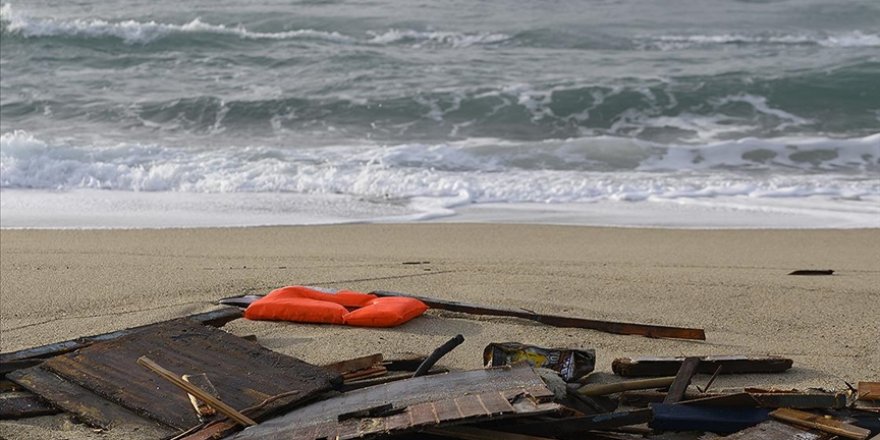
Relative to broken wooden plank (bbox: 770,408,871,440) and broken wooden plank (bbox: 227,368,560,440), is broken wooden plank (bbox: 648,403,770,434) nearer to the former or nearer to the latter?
broken wooden plank (bbox: 770,408,871,440)

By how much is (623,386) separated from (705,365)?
21.0 inches

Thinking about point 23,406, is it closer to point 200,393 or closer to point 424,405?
point 200,393

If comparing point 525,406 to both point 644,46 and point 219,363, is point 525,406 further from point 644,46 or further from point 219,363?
point 644,46

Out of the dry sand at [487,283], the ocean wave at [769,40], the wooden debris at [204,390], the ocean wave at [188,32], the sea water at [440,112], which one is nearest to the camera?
the wooden debris at [204,390]

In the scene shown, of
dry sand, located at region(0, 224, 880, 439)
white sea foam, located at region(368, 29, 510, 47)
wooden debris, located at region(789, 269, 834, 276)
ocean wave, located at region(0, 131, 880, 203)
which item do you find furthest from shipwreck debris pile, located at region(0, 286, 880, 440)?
white sea foam, located at region(368, 29, 510, 47)

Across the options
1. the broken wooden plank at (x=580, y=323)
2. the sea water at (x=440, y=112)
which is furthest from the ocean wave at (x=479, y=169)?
the broken wooden plank at (x=580, y=323)

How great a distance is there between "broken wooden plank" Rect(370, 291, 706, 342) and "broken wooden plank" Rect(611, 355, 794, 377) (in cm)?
54

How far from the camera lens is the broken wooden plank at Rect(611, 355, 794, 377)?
405cm

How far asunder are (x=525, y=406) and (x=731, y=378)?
1321 mm

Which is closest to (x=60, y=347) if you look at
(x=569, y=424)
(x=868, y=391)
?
(x=569, y=424)

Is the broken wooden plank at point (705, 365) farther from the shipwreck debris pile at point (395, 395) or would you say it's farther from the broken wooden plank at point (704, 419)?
the broken wooden plank at point (704, 419)

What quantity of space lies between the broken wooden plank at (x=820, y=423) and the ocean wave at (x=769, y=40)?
16.3m

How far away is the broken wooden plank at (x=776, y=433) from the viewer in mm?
3271

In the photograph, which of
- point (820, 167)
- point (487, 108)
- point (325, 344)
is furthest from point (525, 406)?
point (487, 108)
